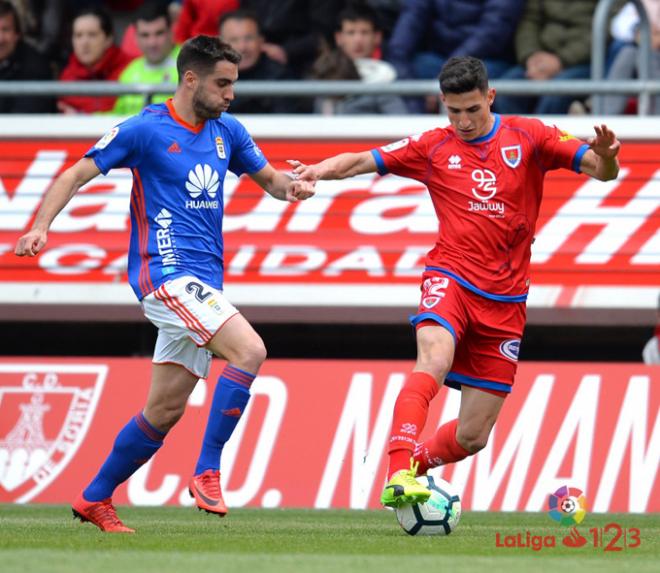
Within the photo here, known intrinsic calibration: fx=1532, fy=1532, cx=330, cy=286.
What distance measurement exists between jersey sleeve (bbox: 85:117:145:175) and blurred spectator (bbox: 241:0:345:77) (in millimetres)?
6159

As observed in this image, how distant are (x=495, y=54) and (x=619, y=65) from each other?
122 centimetres

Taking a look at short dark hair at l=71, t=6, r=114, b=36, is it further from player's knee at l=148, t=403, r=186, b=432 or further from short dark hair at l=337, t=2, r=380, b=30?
player's knee at l=148, t=403, r=186, b=432

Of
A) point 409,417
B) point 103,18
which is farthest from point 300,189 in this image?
point 103,18

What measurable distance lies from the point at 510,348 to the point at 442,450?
0.69 m

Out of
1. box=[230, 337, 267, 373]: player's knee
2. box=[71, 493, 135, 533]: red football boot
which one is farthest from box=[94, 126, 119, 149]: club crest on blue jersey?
box=[71, 493, 135, 533]: red football boot

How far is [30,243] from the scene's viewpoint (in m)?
7.38

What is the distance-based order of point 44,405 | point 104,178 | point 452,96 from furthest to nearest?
1. point 104,178
2. point 44,405
3. point 452,96

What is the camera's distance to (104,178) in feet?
42.2

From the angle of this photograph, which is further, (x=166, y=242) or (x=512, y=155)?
(x=512, y=155)

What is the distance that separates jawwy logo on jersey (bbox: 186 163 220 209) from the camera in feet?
25.7

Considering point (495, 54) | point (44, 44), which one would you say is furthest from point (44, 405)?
point (495, 54)

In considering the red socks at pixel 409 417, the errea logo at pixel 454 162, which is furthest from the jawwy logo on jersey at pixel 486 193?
the red socks at pixel 409 417

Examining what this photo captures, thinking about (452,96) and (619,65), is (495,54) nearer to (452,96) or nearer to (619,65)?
(619,65)

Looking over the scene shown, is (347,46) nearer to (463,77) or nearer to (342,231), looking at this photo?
(342,231)
